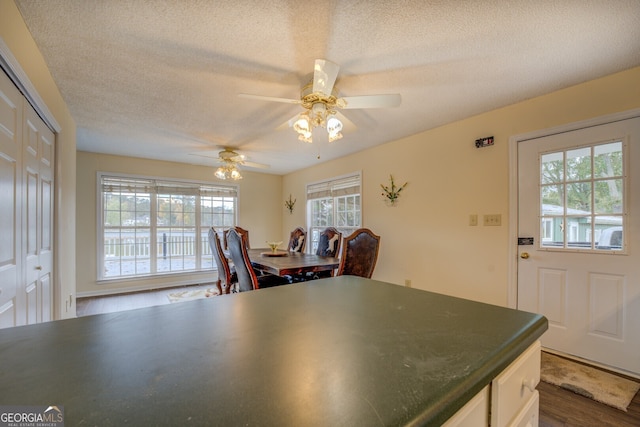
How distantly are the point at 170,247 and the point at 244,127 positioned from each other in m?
3.13

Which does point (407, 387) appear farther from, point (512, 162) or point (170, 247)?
point (170, 247)

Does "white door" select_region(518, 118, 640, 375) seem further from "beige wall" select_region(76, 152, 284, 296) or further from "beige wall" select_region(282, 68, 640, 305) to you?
"beige wall" select_region(76, 152, 284, 296)

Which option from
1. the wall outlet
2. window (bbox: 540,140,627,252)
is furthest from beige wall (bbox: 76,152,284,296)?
window (bbox: 540,140,627,252)

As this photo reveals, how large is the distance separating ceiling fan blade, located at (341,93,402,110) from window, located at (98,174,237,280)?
4.26 meters

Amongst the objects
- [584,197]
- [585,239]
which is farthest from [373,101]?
[585,239]

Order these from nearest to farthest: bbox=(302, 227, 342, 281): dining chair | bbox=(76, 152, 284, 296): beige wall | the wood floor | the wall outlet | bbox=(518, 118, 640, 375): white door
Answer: the wood floor, bbox=(518, 118, 640, 375): white door, the wall outlet, bbox=(302, 227, 342, 281): dining chair, bbox=(76, 152, 284, 296): beige wall

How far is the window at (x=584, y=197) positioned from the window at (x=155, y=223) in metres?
5.16

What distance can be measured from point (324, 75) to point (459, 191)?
6.80 ft

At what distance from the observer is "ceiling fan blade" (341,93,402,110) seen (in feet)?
6.17

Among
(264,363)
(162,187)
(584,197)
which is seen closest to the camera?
(264,363)

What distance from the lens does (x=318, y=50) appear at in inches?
68.8

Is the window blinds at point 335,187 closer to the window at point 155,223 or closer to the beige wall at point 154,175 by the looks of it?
the beige wall at point 154,175

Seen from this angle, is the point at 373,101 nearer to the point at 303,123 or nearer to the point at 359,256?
the point at 303,123

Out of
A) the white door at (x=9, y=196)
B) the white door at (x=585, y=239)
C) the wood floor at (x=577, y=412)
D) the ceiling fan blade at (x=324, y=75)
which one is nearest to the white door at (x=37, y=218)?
the white door at (x=9, y=196)
